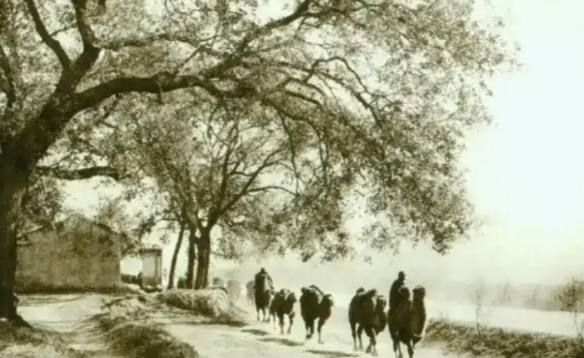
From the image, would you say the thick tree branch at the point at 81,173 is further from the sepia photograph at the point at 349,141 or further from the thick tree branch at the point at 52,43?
the thick tree branch at the point at 52,43

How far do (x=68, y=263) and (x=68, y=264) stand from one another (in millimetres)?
44

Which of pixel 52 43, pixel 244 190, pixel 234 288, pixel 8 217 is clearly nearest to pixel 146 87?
pixel 52 43

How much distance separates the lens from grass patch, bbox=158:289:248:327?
20.9 m

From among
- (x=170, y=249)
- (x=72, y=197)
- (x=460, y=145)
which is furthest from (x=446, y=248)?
(x=170, y=249)

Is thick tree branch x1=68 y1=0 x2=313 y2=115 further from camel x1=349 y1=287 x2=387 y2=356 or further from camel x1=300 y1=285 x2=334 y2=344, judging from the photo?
camel x1=300 y1=285 x2=334 y2=344

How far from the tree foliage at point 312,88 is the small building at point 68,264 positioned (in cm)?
1899

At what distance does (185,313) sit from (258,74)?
11.5 meters

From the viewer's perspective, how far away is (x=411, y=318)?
477 inches

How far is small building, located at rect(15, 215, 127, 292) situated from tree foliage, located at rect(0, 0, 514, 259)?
18990 millimetres

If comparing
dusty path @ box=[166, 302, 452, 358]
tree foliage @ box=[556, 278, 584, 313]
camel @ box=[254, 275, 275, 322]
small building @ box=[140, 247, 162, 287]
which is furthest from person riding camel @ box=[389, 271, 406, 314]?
small building @ box=[140, 247, 162, 287]

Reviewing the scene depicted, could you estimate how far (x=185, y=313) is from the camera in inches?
854

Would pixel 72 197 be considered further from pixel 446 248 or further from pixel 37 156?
pixel 446 248

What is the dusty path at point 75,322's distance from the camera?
1420 centimetres

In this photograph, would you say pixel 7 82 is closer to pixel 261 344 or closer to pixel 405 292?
pixel 261 344
